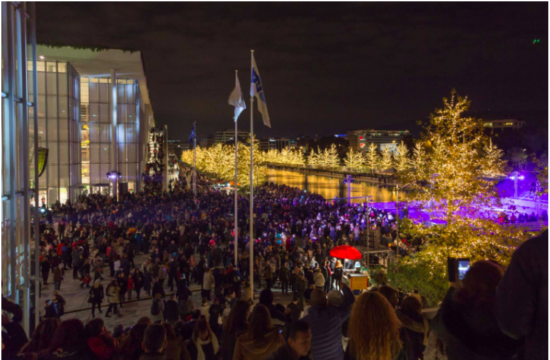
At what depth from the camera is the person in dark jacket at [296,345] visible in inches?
116

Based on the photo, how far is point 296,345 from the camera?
296cm

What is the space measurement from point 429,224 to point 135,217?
17778 millimetres

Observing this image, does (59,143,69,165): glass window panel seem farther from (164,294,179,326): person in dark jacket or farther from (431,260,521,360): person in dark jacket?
(431,260,521,360): person in dark jacket

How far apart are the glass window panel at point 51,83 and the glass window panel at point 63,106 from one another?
0.74 metres

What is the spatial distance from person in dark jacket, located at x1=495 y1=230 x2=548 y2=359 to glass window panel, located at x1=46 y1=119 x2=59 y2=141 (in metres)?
38.6

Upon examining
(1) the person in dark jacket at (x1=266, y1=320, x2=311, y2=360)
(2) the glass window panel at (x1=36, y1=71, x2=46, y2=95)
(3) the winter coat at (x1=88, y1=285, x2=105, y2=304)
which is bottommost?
(3) the winter coat at (x1=88, y1=285, x2=105, y2=304)

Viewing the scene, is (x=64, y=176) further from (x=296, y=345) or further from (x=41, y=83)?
(x=296, y=345)

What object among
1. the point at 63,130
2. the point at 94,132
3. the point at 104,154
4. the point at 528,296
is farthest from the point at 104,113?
the point at 528,296

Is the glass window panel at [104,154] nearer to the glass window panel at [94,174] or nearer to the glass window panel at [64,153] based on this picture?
the glass window panel at [94,174]

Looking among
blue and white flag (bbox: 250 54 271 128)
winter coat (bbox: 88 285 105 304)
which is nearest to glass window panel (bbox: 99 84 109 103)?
blue and white flag (bbox: 250 54 271 128)

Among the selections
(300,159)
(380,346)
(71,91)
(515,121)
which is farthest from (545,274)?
(515,121)

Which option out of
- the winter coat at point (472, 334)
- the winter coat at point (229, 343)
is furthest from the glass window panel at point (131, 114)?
the winter coat at point (472, 334)

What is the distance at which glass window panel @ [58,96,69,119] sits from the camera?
→ 3478 cm

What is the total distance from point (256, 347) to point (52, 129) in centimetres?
3690
